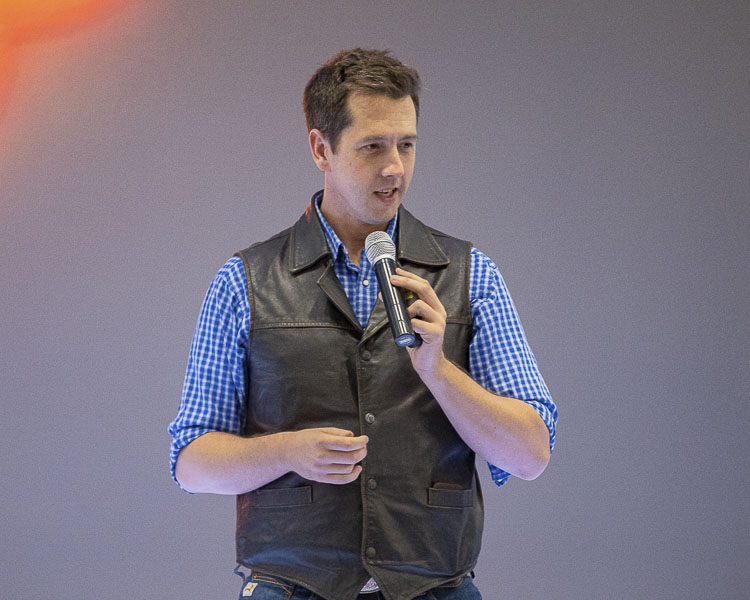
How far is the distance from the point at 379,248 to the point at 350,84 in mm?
372

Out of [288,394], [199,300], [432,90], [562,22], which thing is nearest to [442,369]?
[288,394]

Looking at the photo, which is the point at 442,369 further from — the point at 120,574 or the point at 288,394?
the point at 120,574

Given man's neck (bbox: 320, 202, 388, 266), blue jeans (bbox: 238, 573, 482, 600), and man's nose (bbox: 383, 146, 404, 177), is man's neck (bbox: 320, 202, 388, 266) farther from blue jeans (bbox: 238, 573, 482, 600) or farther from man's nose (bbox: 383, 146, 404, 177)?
blue jeans (bbox: 238, 573, 482, 600)

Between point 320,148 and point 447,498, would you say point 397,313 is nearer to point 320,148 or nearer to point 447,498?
point 447,498

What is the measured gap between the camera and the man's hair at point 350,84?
1754 mm

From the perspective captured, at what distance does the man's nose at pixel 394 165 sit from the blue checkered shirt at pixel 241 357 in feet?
0.67

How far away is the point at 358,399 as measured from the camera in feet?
5.51

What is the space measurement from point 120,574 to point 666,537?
2.04 m

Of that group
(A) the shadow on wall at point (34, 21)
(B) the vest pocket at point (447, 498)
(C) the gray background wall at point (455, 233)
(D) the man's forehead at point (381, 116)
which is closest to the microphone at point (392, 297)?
(D) the man's forehead at point (381, 116)

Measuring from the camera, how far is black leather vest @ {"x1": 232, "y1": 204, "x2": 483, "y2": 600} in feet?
5.41

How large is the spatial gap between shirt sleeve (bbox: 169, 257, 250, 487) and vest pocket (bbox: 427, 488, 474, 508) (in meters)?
0.39

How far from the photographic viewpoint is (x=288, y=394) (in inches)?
66.4

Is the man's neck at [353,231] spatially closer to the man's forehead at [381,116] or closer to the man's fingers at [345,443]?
the man's forehead at [381,116]

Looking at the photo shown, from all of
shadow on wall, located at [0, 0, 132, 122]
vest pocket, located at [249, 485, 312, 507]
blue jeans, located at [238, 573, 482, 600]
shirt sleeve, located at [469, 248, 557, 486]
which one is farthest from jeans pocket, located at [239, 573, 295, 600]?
shadow on wall, located at [0, 0, 132, 122]
